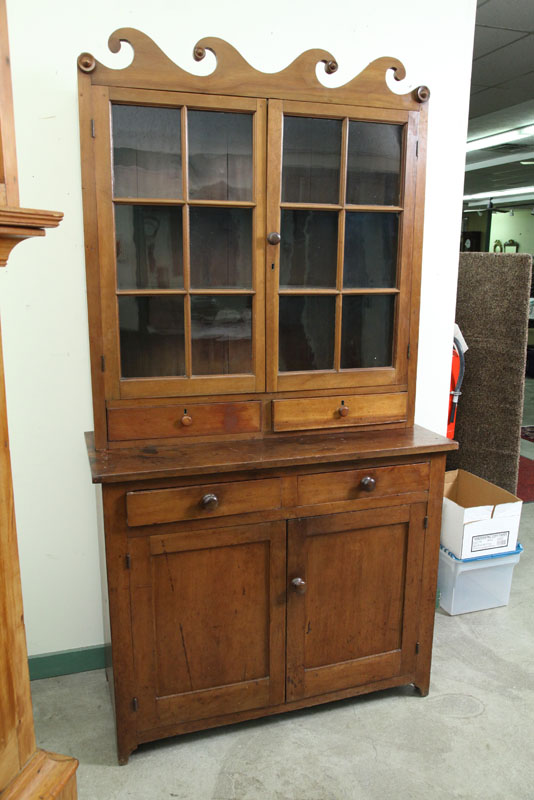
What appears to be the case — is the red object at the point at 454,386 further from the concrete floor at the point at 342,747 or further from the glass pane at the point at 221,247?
the glass pane at the point at 221,247

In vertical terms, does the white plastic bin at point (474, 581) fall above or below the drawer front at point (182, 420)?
below

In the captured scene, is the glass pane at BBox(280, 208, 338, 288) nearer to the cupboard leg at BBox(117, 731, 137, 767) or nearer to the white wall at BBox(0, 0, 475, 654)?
the white wall at BBox(0, 0, 475, 654)

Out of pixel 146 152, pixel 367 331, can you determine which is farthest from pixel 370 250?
pixel 146 152

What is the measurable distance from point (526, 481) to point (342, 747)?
2806 mm

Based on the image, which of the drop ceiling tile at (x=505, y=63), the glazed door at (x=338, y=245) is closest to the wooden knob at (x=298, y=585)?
the glazed door at (x=338, y=245)

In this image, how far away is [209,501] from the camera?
1741 mm

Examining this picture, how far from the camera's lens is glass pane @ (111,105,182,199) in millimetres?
1739

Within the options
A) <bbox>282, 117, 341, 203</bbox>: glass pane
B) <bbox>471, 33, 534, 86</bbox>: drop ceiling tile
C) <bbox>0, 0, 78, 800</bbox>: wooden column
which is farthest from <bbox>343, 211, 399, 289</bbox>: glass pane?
<bbox>471, 33, 534, 86</bbox>: drop ceiling tile

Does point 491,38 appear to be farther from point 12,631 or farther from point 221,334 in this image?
point 12,631

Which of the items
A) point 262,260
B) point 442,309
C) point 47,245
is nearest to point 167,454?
point 262,260

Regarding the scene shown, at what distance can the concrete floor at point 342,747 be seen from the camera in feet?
5.78

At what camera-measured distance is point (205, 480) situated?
1.76 m

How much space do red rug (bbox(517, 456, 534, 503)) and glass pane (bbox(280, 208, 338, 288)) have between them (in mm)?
2604

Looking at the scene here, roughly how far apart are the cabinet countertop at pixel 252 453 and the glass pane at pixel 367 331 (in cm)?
25
